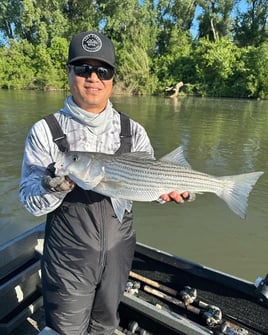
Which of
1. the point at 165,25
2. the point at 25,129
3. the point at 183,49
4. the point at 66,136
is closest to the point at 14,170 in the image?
the point at 25,129

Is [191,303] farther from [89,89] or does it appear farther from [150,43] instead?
[150,43]

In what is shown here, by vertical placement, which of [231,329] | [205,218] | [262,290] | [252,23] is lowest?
[205,218]

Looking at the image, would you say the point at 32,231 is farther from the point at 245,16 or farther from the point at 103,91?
the point at 245,16

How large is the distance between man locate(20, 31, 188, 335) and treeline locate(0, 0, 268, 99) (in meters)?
41.8

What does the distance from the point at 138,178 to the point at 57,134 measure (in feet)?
2.39

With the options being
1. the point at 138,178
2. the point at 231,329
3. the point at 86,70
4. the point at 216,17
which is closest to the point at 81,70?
the point at 86,70

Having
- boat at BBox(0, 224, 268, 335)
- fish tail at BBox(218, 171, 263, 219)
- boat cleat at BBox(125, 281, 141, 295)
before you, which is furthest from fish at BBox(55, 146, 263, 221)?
boat cleat at BBox(125, 281, 141, 295)

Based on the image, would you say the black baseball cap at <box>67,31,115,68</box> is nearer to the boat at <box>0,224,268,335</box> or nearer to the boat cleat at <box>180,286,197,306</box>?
the boat at <box>0,224,268,335</box>

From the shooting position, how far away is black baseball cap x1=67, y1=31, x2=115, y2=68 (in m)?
2.57

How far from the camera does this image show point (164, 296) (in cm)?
354

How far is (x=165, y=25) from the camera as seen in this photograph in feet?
184

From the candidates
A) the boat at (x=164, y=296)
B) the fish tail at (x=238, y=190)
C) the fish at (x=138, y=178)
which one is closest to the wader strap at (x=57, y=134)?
the fish at (x=138, y=178)

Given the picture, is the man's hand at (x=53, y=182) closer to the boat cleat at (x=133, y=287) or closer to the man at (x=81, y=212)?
the man at (x=81, y=212)

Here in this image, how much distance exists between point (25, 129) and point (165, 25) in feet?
153
